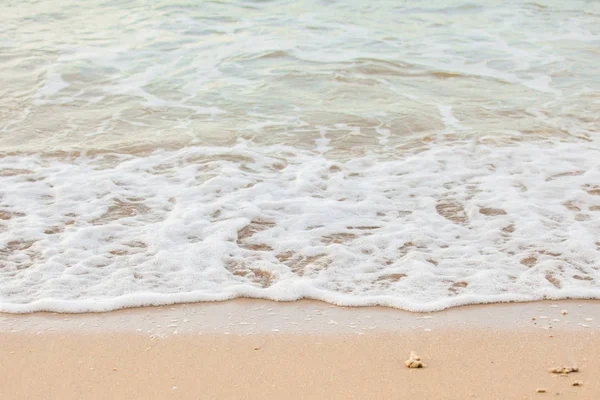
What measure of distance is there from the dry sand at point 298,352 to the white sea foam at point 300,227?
116mm

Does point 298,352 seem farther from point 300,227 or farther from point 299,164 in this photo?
point 299,164

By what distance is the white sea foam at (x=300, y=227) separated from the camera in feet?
10.3

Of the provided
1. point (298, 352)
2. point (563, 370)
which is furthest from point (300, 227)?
point (563, 370)

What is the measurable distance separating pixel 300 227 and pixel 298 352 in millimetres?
1187

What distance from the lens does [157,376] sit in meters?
2.51

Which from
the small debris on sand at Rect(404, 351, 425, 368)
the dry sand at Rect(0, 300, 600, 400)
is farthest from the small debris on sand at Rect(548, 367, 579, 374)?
the small debris on sand at Rect(404, 351, 425, 368)

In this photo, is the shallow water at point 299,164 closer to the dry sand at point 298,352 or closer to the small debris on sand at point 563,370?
the dry sand at point 298,352

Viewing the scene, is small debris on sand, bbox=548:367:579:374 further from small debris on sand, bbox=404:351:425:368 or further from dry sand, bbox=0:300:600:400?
small debris on sand, bbox=404:351:425:368

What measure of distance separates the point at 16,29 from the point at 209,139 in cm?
511

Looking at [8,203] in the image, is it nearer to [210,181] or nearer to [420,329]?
[210,181]

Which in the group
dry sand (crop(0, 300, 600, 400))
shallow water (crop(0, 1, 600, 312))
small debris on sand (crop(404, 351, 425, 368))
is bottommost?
shallow water (crop(0, 1, 600, 312))

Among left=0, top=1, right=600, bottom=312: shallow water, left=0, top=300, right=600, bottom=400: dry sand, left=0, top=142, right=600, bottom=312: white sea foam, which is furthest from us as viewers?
left=0, top=1, right=600, bottom=312: shallow water

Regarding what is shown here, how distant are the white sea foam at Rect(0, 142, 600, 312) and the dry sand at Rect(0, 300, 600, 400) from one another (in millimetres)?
116

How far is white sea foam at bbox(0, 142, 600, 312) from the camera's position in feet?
10.3
